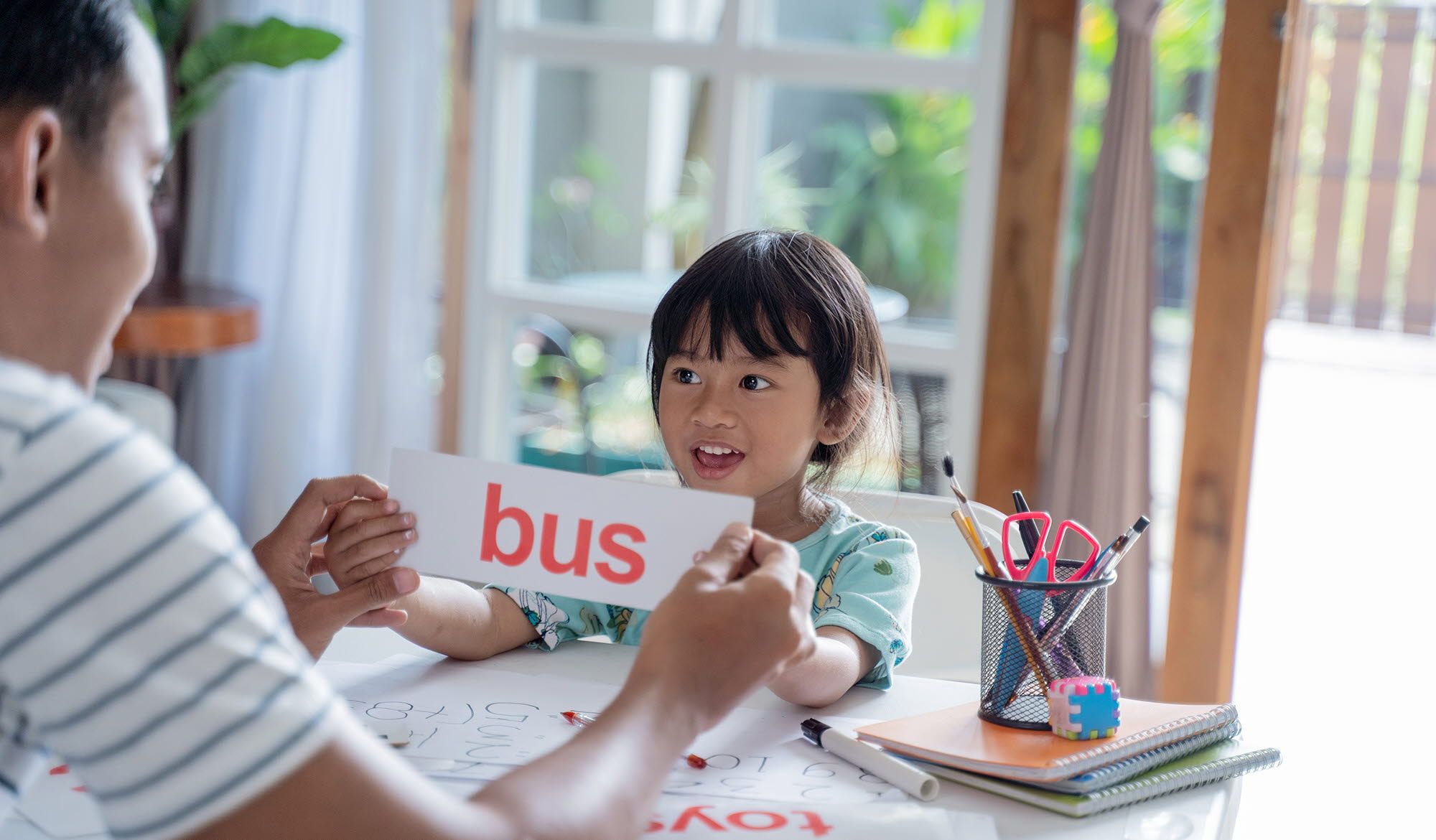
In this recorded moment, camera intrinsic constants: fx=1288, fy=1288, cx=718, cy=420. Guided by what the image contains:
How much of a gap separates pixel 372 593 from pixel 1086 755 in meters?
0.57

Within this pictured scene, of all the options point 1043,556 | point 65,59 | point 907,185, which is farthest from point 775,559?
point 907,185

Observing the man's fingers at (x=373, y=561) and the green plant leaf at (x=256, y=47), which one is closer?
the man's fingers at (x=373, y=561)

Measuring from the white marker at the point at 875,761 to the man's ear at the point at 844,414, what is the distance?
41 cm

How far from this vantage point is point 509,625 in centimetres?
118

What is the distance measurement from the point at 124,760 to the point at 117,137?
1.10 ft

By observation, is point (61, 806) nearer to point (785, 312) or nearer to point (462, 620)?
point (462, 620)

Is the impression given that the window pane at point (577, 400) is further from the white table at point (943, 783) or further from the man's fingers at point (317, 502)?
the man's fingers at point (317, 502)

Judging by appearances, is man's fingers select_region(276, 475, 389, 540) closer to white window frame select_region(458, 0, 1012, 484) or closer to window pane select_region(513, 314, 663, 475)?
white window frame select_region(458, 0, 1012, 484)

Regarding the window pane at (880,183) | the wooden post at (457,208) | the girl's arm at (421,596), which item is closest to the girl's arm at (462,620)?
the girl's arm at (421,596)

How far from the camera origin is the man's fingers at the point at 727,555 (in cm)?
80

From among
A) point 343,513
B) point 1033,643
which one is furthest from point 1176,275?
point 343,513

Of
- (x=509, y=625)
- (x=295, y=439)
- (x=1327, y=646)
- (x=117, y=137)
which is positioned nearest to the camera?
(x=117, y=137)

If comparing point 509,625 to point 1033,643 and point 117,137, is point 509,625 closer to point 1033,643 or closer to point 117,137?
point 1033,643

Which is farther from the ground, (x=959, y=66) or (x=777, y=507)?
(x=959, y=66)
